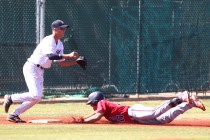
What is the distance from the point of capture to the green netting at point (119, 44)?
2138cm

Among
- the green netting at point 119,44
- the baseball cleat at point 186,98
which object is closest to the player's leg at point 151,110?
the baseball cleat at point 186,98

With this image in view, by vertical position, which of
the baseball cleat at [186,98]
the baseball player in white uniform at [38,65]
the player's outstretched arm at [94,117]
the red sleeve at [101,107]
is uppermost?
the baseball player in white uniform at [38,65]

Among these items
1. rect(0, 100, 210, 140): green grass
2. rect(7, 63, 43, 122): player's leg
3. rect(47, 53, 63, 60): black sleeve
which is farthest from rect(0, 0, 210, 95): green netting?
rect(0, 100, 210, 140): green grass

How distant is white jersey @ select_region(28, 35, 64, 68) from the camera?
14305 millimetres

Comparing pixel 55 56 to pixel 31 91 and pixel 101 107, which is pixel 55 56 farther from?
pixel 101 107

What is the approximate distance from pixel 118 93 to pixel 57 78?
1.81 metres

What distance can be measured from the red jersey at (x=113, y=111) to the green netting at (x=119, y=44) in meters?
7.46

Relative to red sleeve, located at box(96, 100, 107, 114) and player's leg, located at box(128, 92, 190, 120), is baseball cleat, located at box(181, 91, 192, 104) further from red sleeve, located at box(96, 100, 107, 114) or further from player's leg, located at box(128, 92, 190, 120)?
red sleeve, located at box(96, 100, 107, 114)

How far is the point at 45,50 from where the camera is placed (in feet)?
46.9

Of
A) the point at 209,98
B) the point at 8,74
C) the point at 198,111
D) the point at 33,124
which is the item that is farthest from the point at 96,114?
the point at 209,98

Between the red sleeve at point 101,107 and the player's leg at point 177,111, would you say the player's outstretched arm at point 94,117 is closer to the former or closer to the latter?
the red sleeve at point 101,107

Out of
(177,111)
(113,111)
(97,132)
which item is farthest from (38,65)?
(177,111)

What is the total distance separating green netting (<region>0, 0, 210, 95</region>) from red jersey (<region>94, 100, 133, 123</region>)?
24.5 feet

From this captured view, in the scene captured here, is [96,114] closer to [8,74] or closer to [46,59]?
[46,59]
